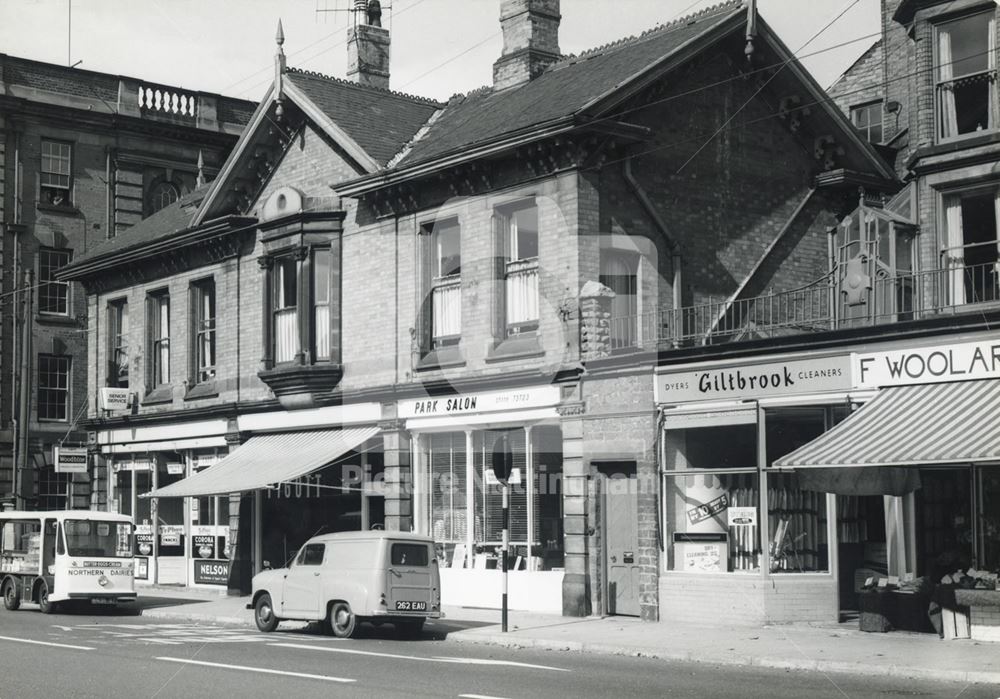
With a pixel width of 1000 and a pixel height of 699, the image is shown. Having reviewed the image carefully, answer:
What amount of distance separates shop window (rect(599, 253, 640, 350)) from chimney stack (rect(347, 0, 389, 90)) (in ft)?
39.8

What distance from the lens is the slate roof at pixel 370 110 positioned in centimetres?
2927

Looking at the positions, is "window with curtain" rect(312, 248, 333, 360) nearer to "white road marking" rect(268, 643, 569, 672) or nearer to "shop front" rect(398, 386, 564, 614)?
"shop front" rect(398, 386, 564, 614)

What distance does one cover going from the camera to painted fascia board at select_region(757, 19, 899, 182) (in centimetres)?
2641

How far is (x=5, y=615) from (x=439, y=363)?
9.73 m

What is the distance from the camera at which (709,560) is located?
73.2 ft

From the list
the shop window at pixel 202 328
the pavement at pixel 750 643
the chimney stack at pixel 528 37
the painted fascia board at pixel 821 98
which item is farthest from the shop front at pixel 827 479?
the shop window at pixel 202 328

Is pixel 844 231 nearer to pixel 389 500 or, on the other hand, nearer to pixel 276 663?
pixel 389 500

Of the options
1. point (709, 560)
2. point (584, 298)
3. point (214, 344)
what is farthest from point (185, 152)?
point (709, 560)

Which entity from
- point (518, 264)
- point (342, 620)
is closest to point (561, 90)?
point (518, 264)

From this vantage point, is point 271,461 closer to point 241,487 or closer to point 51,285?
point 241,487

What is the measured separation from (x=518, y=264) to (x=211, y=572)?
1279 cm

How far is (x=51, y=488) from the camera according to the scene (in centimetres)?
4612

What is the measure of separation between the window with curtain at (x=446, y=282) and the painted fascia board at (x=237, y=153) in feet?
20.3

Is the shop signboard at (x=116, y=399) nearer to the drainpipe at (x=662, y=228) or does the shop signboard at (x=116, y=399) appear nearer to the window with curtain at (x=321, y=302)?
the window with curtain at (x=321, y=302)
